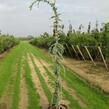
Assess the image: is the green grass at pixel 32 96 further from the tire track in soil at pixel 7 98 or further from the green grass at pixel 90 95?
the green grass at pixel 90 95

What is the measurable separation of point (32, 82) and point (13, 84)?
1415 millimetres

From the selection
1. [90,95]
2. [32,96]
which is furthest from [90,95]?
[32,96]

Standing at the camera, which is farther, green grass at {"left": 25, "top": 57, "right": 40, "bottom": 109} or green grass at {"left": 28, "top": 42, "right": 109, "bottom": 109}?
green grass at {"left": 28, "top": 42, "right": 109, "bottom": 109}

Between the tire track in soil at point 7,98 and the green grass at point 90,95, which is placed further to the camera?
the green grass at point 90,95

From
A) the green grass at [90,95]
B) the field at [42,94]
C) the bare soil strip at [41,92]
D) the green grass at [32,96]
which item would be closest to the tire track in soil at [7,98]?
the field at [42,94]

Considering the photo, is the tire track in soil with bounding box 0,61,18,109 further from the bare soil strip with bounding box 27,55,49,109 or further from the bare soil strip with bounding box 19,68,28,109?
the bare soil strip with bounding box 27,55,49,109

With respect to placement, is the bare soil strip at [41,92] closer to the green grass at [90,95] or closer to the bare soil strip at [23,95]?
the bare soil strip at [23,95]

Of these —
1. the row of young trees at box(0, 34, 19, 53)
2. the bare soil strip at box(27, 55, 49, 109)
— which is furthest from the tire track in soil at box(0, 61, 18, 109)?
the row of young trees at box(0, 34, 19, 53)

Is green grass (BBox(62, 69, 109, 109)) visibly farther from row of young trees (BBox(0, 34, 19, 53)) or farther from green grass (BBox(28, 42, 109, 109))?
row of young trees (BBox(0, 34, 19, 53))

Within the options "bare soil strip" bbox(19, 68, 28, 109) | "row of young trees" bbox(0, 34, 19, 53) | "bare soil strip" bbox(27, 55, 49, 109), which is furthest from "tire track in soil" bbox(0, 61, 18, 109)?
"row of young trees" bbox(0, 34, 19, 53)

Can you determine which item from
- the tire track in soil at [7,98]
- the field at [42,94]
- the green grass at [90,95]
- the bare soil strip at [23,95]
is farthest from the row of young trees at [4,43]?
the tire track in soil at [7,98]

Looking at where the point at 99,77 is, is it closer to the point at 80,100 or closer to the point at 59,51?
the point at 80,100

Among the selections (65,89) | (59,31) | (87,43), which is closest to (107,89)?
(65,89)

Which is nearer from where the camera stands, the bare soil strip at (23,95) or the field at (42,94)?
the bare soil strip at (23,95)
